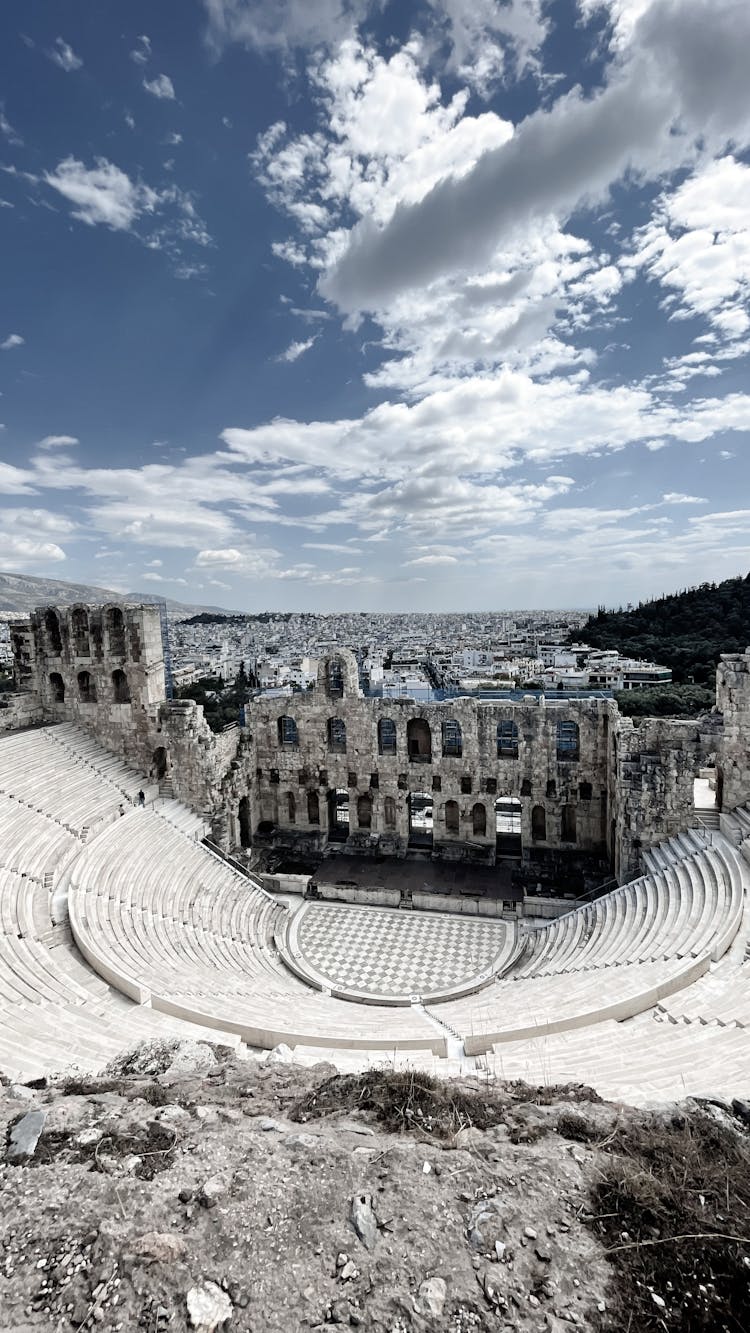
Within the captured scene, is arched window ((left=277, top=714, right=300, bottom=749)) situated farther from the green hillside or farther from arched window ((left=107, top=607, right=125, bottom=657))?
the green hillside

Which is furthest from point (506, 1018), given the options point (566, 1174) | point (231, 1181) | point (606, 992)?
point (231, 1181)

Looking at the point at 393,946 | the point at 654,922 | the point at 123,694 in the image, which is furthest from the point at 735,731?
the point at 123,694

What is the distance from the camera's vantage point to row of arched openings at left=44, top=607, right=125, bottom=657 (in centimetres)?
2320

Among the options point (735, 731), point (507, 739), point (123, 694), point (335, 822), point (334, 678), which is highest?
point (334, 678)

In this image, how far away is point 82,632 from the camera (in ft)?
77.4

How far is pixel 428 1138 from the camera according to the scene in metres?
5.86

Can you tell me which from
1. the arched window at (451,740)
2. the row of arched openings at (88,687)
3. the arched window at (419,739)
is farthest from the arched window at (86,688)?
the arched window at (451,740)

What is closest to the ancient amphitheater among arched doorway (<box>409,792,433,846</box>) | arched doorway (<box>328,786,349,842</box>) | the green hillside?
arched doorway (<box>328,786,349,842</box>)

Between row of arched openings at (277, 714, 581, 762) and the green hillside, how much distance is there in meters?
40.9

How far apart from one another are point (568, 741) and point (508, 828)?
6.48m

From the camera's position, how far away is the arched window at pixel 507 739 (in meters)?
23.6

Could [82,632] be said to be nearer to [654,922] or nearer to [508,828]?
[508,828]

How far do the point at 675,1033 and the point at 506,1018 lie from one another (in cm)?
319

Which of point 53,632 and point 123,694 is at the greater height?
point 53,632
